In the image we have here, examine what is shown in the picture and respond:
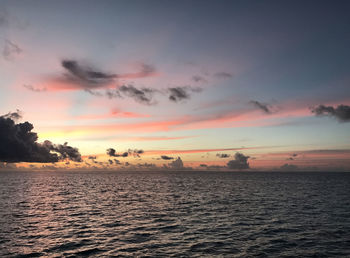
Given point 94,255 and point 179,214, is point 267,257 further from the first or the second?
point 179,214

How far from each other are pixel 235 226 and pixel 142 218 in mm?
16550

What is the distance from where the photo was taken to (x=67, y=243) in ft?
97.8

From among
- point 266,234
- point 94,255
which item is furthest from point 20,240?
point 266,234

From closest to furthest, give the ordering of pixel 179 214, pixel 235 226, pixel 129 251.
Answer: pixel 129 251 → pixel 235 226 → pixel 179 214

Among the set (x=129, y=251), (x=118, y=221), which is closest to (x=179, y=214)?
(x=118, y=221)

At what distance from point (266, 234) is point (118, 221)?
77.0 ft

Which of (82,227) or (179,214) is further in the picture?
(179,214)

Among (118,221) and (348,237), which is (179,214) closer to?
(118,221)

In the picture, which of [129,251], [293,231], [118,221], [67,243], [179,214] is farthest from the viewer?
[179,214]

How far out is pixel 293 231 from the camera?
115 feet

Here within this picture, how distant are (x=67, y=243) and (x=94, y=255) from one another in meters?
6.35

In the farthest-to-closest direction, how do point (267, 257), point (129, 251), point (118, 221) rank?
point (118, 221) → point (129, 251) → point (267, 257)

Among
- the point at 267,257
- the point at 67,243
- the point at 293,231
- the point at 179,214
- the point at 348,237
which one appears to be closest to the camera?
the point at 267,257

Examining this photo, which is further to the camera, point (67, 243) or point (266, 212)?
point (266, 212)
